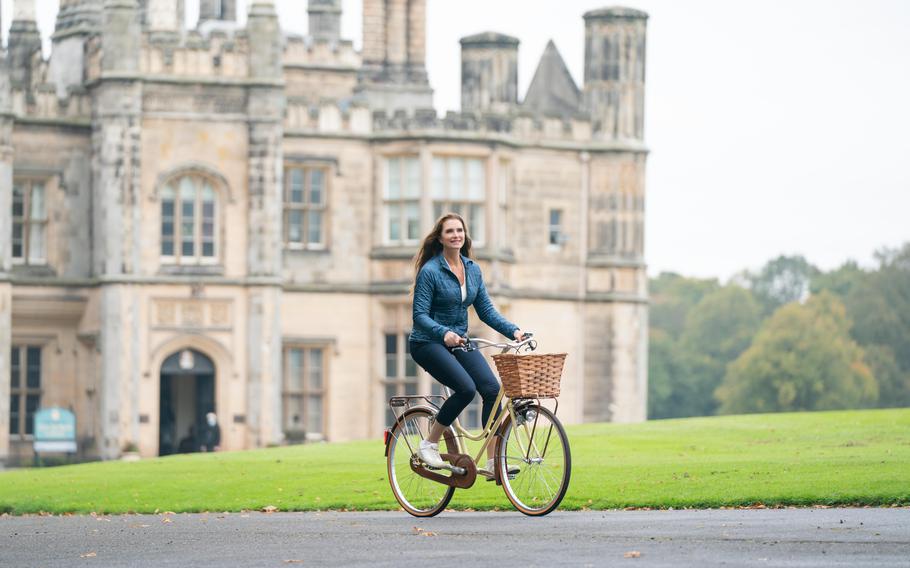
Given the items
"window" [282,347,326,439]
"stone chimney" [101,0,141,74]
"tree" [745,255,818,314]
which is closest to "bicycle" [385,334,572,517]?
"stone chimney" [101,0,141,74]

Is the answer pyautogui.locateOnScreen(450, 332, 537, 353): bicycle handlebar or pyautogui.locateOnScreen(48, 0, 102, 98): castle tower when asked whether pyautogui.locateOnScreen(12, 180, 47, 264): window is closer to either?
pyautogui.locateOnScreen(48, 0, 102, 98): castle tower

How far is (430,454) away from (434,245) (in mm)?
1573

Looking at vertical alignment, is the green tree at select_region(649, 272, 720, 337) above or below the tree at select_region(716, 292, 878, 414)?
above

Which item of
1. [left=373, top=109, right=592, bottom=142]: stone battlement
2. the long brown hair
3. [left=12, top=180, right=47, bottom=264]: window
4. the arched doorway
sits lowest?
the arched doorway

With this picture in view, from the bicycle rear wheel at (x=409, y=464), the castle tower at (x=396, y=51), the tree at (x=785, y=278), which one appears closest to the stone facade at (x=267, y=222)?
the castle tower at (x=396, y=51)

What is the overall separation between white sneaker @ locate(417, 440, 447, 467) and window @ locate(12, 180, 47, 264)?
88.6 feet

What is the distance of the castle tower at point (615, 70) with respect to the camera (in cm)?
4588

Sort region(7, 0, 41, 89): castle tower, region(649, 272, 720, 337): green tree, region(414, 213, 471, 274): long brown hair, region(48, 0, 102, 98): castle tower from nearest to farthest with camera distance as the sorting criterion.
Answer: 1. region(414, 213, 471, 274): long brown hair
2. region(48, 0, 102, 98): castle tower
3. region(7, 0, 41, 89): castle tower
4. region(649, 272, 720, 337): green tree

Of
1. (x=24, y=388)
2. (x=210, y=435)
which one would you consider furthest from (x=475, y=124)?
(x=24, y=388)

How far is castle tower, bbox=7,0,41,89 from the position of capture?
46.4 meters

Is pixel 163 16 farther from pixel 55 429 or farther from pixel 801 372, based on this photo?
pixel 801 372

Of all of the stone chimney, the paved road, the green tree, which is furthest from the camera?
the green tree

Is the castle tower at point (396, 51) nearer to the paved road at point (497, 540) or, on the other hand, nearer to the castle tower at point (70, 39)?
the castle tower at point (70, 39)

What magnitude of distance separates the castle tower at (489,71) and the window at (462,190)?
4349 millimetres
